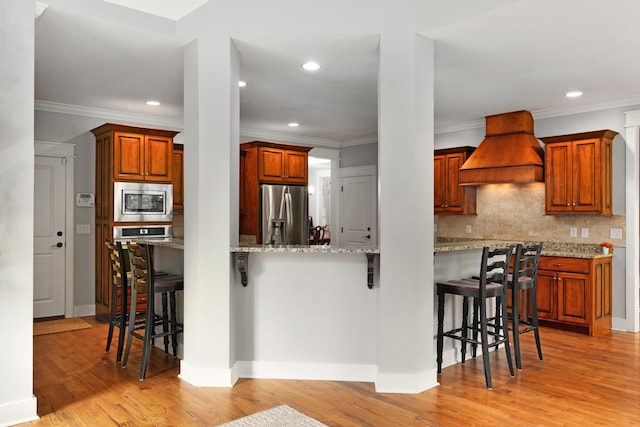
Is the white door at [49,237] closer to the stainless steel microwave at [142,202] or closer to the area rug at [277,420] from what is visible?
the stainless steel microwave at [142,202]

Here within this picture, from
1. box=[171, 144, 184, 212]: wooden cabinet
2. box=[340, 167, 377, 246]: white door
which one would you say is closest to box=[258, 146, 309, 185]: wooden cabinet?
box=[171, 144, 184, 212]: wooden cabinet

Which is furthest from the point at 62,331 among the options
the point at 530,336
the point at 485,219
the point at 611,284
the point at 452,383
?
the point at 611,284

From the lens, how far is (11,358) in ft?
9.58

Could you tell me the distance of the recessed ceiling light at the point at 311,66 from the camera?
422 centimetres

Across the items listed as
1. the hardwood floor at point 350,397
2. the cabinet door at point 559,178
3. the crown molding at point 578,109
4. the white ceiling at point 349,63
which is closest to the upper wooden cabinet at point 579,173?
the cabinet door at point 559,178

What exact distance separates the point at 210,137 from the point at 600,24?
279 cm

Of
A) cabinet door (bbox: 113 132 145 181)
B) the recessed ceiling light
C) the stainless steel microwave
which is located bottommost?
the stainless steel microwave

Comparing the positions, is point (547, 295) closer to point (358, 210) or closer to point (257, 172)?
point (358, 210)

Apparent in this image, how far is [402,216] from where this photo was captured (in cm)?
351

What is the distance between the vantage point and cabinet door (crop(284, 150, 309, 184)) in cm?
742

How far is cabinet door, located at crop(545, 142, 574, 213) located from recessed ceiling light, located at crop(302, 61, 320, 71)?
311 centimetres

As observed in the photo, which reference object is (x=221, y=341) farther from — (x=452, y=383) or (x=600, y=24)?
(x=600, y=24)

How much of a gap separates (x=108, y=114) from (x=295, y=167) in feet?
8.73

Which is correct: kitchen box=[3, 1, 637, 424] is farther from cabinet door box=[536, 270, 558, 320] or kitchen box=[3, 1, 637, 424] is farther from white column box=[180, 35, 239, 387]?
cabinet door box=[536, 270, 558, 320]
